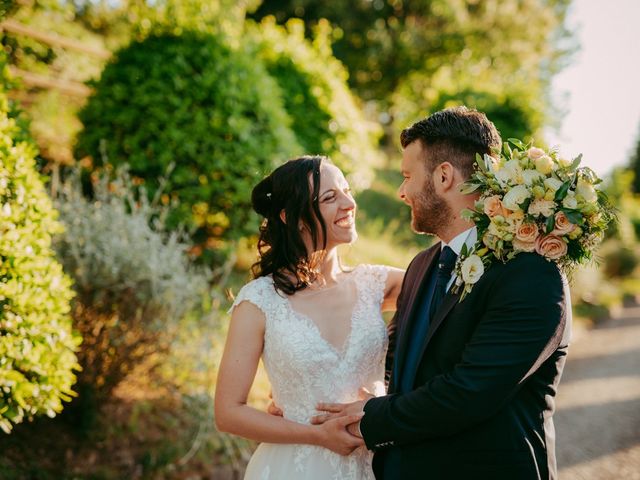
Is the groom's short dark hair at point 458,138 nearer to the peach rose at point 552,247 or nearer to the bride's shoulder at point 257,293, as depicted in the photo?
the peach rose at point 552,247

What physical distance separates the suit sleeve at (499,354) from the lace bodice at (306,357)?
0.58 metres

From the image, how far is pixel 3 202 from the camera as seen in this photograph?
2.84 meters

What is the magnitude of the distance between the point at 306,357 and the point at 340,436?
0.39 metres

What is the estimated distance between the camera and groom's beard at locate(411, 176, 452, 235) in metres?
2.54

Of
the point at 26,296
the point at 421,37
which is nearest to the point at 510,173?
the point at 26,296

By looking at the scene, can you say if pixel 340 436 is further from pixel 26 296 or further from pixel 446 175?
pixel 26 296

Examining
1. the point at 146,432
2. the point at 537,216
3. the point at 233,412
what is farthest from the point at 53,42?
the point at 537,216

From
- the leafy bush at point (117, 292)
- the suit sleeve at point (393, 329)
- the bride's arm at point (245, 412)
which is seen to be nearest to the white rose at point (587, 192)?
the suit sleeve at point (393, 329)

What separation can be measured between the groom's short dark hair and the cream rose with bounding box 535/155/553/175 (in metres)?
0.30

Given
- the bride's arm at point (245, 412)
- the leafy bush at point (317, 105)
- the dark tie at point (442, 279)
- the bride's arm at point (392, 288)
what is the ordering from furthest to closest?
the leafy bush at point (317, 105) → the bride's arm at point (392, 288) → the bride's arm at point (245, 412) → the dark tie at point (442, 279)

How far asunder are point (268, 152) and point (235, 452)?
9.78 ft

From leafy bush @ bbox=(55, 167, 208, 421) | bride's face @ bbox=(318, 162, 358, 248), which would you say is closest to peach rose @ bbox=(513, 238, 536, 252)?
bride's face @ bbox=(318, 162, 358, 248)

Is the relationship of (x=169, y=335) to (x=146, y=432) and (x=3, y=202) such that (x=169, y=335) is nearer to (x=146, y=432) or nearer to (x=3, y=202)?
(x=146, y=432)

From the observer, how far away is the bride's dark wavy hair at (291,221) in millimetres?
2877
